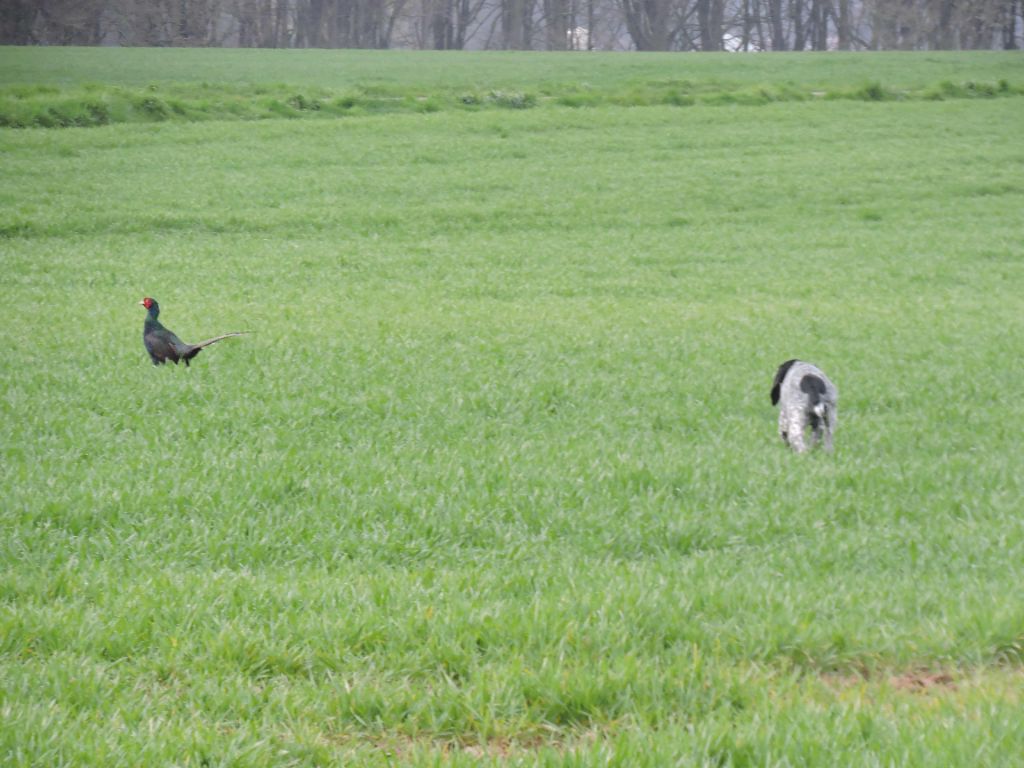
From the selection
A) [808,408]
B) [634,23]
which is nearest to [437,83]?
[808,408]

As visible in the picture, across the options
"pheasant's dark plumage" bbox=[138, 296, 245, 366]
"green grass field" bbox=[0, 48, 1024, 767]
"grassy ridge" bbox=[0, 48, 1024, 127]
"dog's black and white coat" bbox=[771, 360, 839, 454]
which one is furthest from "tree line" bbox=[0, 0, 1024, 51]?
"dog's black and white coat" bbox=[771, 360, 839, 454]

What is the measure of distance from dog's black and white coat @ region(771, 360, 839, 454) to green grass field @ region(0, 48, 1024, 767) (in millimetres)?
284

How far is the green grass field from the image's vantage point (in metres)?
3.79

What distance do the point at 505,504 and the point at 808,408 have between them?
2.36 meters

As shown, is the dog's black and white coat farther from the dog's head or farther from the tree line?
the tree line

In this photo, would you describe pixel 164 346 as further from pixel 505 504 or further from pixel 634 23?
pixel 634 23

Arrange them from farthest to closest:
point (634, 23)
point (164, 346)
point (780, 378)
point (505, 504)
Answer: point (634, 23), point (164, 346), point (780, 378), point (505, 504)

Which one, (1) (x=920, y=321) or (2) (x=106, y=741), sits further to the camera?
(1) (x=920, y=321)

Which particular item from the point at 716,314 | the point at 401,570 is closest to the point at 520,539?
the point at 401,570

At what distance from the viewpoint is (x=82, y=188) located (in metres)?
22.8

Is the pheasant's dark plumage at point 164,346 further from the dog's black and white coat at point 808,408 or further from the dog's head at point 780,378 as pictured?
the dog's black and white coat at point 808,408

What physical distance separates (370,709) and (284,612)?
2.82ft

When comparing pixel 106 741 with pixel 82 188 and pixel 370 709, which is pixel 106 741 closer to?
pixel 370 709

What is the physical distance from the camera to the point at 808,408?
748 centimetres
